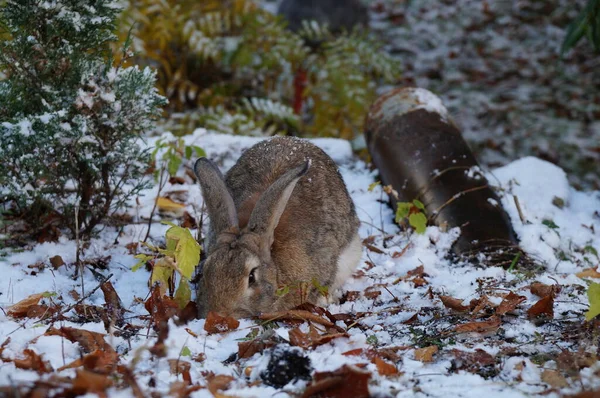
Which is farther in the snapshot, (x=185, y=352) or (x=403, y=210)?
(x=403, y=210)

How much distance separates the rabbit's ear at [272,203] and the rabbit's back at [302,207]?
23 cm

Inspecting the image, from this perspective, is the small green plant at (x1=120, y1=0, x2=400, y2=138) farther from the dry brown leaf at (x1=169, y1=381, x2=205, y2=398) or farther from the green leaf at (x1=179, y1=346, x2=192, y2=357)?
the dry brown leaf at (x1=169, y1=381, x2=205, y2=398)

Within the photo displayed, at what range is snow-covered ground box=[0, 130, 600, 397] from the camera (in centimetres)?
283

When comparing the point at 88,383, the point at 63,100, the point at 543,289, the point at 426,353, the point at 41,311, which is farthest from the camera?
the point at 63,100

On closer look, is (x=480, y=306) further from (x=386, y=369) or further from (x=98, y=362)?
(x=98, y=362)

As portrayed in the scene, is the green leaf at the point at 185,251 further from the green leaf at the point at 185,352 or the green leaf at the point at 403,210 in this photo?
the green leaf at the point at 403,210

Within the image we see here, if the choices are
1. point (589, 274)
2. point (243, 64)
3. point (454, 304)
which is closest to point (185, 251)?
point (454, 304)

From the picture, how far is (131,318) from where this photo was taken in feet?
12.0

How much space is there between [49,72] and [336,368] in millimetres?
2633

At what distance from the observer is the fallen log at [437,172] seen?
5.20 m

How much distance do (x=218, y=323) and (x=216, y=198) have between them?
32.6 inches

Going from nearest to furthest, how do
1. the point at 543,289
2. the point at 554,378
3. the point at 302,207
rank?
the point at 554,378 < the point at 543,289 < the point at 302,207

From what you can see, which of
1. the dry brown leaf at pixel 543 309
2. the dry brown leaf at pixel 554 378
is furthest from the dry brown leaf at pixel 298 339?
the dry brown leaf at pixel 543 309

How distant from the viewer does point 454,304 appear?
12.5 ft
